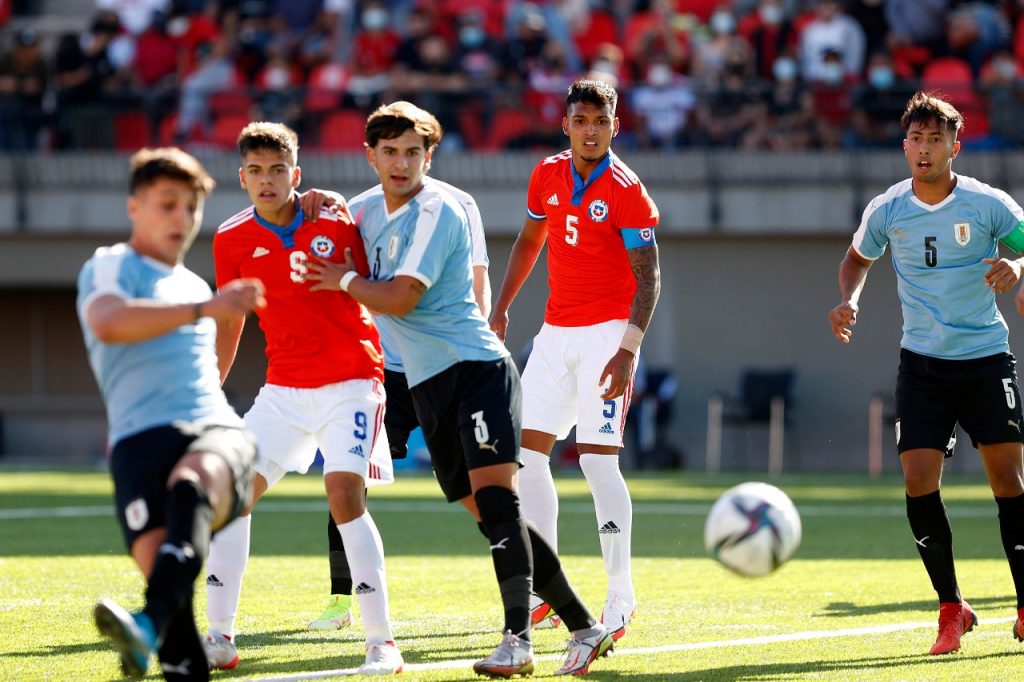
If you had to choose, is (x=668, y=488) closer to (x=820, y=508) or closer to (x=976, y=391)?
(x=820, y=508)

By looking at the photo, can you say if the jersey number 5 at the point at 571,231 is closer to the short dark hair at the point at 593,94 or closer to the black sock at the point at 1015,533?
the short dark hair at the point at 593,94

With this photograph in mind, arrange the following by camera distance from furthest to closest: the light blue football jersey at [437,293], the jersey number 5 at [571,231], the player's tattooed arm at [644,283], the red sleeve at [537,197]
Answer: the red sleeve at [537,197]
the jersey number 5 at [571,231]
the player's tattooed arm at [644,283]
the light blue football jersey at [437,293]

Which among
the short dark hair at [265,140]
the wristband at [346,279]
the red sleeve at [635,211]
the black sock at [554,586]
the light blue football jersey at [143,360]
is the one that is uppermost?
the short dark hair at [265,140]

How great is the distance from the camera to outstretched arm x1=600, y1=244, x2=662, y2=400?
7434 millimetres

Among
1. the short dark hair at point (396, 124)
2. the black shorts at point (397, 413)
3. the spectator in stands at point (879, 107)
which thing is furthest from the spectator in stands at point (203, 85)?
the short dark hair at point (396, 124)

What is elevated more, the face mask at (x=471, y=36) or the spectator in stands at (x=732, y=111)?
the face mask at (x=471, y=36)

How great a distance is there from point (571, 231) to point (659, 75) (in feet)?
46.8

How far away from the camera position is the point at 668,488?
18203 millimetres

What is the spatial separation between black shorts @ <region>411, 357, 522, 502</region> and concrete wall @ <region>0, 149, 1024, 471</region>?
1523 cm

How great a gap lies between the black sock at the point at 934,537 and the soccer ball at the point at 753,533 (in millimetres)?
1012

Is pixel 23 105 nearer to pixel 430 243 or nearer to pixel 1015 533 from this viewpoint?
pixel 430 243

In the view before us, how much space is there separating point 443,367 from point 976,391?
274cm

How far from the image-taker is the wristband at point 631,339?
745 cm

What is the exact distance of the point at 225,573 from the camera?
23.2ft
